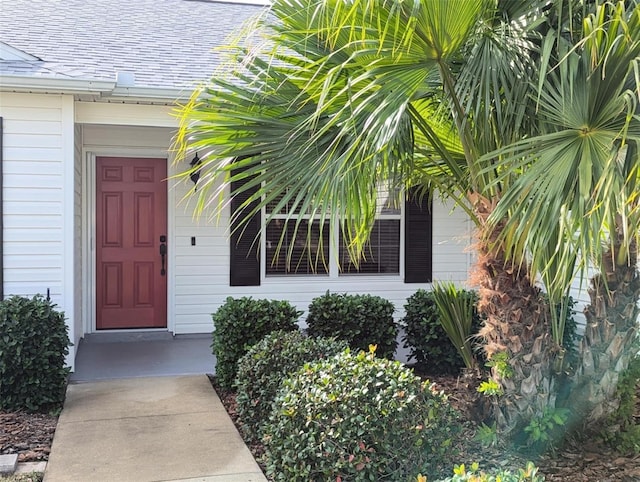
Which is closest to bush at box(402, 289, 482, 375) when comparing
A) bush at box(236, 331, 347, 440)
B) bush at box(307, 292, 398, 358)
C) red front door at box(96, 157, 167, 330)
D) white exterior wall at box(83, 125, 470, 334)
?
Answer: bush at box(307, 292, 398, 358)

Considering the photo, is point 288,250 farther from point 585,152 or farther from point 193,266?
point 585,152

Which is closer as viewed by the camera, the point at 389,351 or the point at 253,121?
the point at 253,121

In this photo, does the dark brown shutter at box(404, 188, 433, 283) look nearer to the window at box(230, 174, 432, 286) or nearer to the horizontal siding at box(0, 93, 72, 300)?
the window at box(230, 174, 432, 286)

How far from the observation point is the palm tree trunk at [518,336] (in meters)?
3.89

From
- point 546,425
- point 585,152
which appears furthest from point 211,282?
point 585,152

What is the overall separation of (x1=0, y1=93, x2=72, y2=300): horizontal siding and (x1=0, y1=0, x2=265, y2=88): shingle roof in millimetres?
390

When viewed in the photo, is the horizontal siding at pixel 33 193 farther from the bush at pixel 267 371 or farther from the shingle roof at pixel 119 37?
the bush at pixel 267 371

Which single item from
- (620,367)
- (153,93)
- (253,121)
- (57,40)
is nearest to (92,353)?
(153,93)

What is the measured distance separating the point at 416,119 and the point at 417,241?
4.83m

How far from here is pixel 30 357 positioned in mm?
5012

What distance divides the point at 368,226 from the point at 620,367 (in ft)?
5.97

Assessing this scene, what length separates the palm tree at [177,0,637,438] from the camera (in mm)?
3412

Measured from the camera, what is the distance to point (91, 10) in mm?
9164

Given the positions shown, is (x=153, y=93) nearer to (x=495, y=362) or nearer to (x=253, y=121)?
(x=253, y=121)
